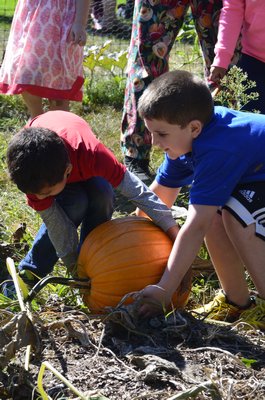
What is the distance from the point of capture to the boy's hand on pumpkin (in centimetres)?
315

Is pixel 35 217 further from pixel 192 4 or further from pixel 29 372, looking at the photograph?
pixel 29 372

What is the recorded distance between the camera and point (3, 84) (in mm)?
5328

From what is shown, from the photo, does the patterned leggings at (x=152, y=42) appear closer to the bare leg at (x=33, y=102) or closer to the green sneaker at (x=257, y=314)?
the bare leg at (x=33, y=102)

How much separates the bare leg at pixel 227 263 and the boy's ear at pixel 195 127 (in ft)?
1.20

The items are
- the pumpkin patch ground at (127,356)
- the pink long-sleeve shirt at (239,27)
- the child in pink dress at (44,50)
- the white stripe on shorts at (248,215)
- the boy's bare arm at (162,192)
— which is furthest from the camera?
the child in pink dress at (44,50)

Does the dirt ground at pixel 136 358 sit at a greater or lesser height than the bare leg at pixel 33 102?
greater

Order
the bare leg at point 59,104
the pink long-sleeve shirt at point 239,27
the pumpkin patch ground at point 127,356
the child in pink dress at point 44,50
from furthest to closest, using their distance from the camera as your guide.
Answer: the bare leg at point 59,104 < the child in pink dress at point 44,50 < the pink long-sleeve shirt at point 239,27 < the pumpkin patch ground at point 127,356

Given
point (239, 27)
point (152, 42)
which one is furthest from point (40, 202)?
point (152, 42)

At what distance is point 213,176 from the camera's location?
10.4ft

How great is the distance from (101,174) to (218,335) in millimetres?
896

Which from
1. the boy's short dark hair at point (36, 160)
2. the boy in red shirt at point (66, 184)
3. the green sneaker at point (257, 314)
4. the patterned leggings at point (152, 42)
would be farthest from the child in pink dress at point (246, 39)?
the boy's short dark hair at point (36, 160)

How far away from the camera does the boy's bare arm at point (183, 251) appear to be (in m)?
3.18

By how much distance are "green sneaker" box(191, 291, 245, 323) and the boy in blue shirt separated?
0.01m

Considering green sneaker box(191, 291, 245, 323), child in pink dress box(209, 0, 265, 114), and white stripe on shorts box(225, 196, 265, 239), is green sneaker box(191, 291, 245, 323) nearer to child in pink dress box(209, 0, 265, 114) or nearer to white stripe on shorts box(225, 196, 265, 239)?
white stripe on shorts box(225, 196, 265, 239)
